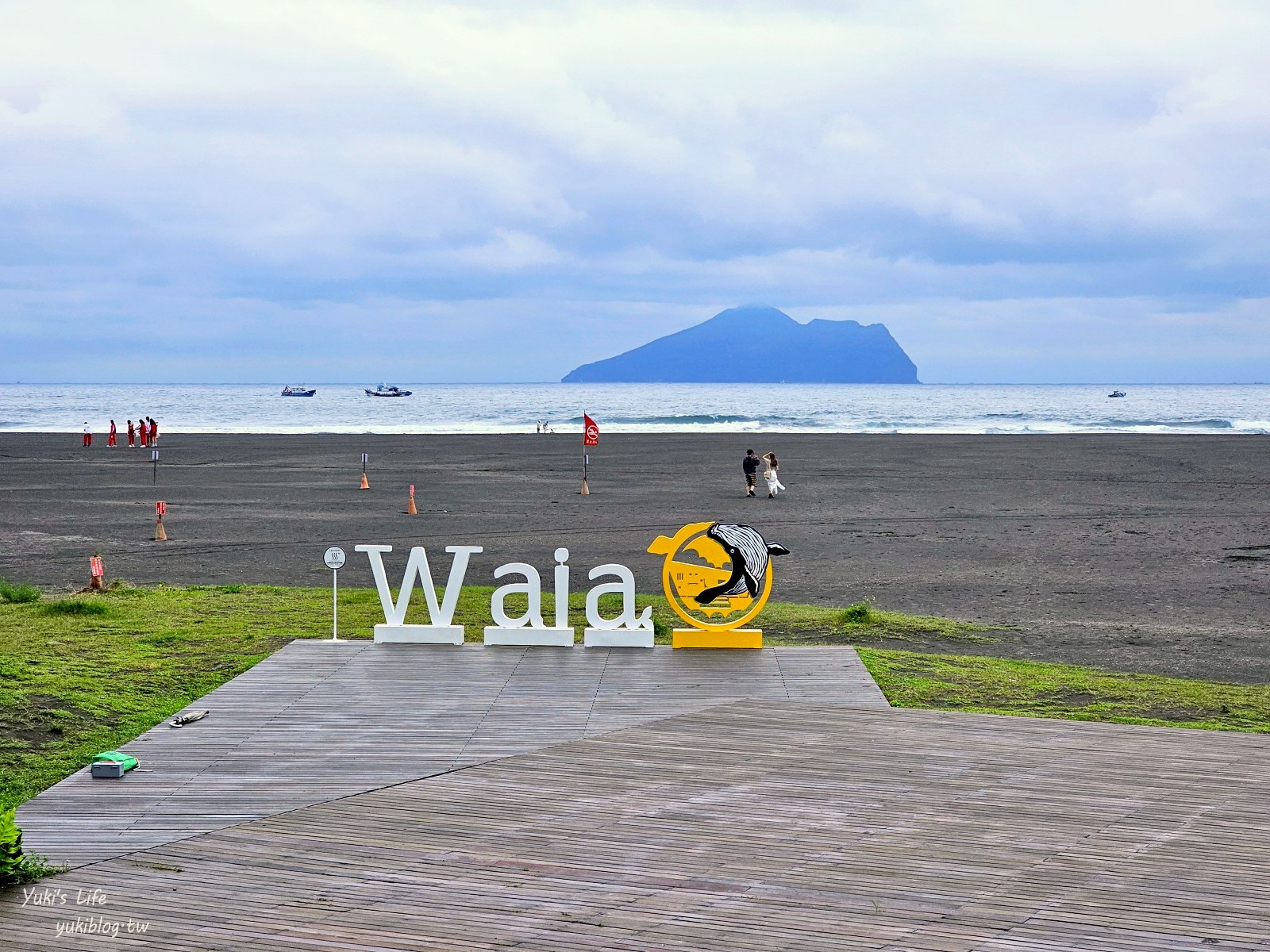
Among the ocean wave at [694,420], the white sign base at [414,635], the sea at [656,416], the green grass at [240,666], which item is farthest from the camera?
the ocean wave at [694,420]

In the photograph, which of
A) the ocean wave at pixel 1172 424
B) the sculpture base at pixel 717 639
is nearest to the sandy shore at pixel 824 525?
the sculpture base at pixel 717 639

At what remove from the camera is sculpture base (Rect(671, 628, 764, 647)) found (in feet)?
44.1

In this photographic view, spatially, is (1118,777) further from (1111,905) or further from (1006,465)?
(1006,465)

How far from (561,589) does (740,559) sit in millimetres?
1983

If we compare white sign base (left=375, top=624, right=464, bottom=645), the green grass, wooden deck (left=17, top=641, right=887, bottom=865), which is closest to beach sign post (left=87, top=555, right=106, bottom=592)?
the green grass

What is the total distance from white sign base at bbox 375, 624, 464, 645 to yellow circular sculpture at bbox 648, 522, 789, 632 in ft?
8.20

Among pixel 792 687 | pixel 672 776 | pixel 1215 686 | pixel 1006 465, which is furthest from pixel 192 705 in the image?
pixel 1006 465

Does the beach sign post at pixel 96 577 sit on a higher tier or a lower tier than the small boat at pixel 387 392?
lower

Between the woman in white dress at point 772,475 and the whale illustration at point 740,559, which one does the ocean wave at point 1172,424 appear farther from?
the whale illustration at point 740,559

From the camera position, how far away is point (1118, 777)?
849 centimetres

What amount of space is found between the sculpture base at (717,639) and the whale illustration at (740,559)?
359 mm

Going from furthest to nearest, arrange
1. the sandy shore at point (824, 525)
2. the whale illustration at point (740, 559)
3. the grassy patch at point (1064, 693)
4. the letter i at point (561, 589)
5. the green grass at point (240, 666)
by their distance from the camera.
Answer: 1. the sandy shore at point (824, 525)
2. the whale illustration at point (740, 559)
3. the letter i at point (561, 589)
4. the grassy patch at point (1064, 693)
5. the green grass at point (240, 666)

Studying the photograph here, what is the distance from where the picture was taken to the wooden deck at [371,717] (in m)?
7.89

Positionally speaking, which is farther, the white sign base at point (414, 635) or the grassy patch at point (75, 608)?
the grassy patch at point (75, 608)
